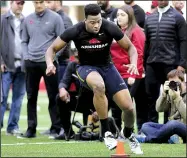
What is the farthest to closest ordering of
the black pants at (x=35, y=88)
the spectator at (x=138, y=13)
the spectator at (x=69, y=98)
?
1. the spectator at (x=138, y=13)
2. the black pants at (x=35, y=88)
3. the spectator at (x=69, y=98)

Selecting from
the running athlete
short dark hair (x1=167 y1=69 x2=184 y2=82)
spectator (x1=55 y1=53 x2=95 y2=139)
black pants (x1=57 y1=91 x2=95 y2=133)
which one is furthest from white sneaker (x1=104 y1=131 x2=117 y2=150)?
black pants (x1=57 y1=91 x2=95 y2=133)

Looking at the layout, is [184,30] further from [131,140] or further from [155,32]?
[131,140]

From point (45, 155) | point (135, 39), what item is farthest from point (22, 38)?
point (45, 155)

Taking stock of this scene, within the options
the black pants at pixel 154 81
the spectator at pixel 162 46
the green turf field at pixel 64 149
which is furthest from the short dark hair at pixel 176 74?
the green turf field at pixel 64 149

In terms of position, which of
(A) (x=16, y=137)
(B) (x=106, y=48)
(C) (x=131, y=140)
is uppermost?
(B) (x=106, y=48)

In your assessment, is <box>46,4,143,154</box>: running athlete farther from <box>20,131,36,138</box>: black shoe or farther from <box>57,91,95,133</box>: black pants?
<box>20,131,36,138</box>: black shoe

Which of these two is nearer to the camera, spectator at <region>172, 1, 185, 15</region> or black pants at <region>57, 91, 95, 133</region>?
black pants at <region>57, 91, 95, 133</region>

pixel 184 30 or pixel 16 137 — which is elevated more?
pixel 184 30

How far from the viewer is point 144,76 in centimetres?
1603

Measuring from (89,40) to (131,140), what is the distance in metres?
1.55

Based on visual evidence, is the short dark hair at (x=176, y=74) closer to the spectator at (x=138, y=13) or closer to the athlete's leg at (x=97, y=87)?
the athlete's leg at (x=97, y=87)

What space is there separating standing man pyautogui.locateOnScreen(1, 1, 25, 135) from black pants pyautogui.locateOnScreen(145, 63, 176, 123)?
2627 millimetres

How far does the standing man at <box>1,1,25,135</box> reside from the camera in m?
17.0

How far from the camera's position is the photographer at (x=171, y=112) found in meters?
13.9
